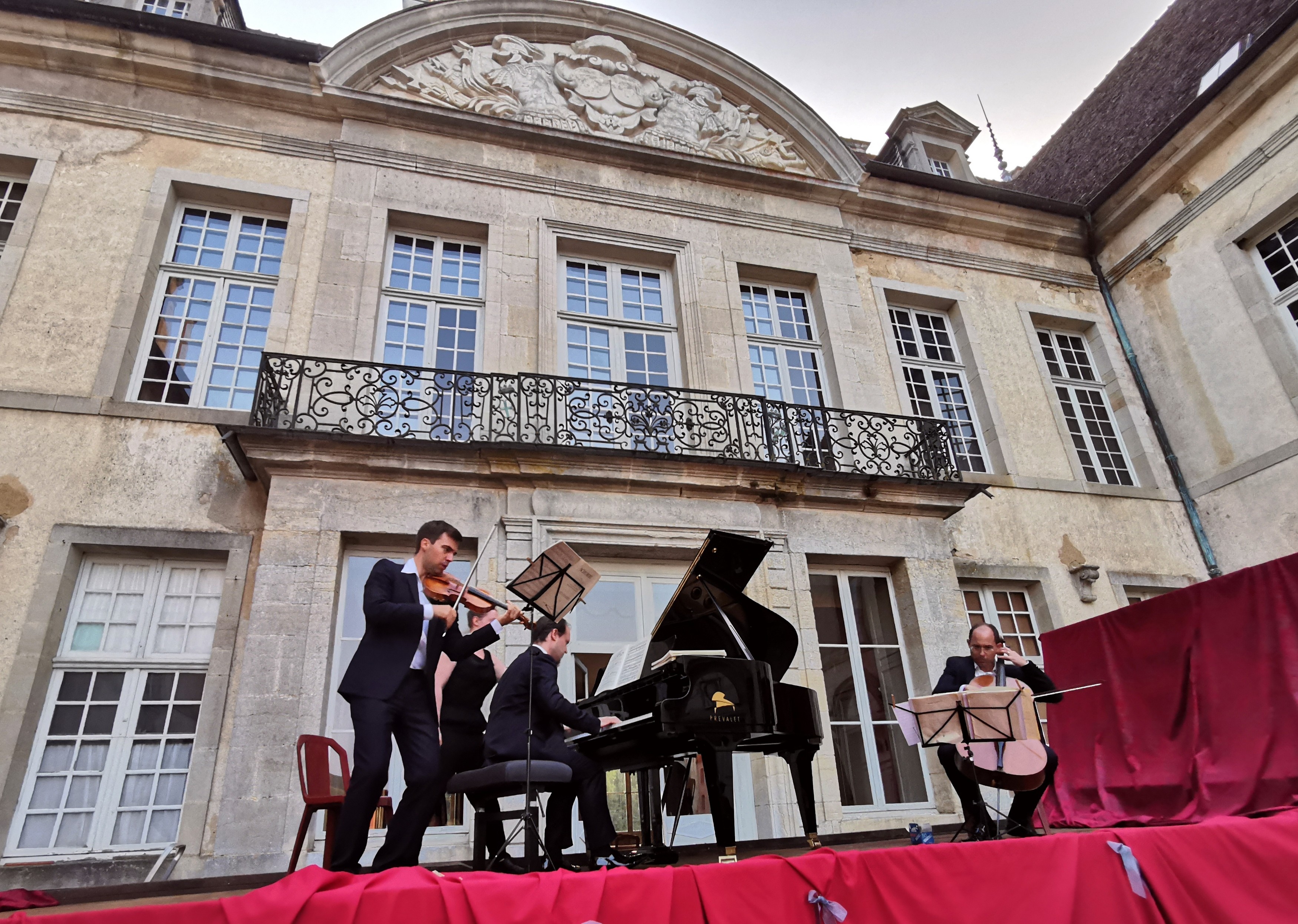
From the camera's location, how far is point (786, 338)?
9570 millimetres

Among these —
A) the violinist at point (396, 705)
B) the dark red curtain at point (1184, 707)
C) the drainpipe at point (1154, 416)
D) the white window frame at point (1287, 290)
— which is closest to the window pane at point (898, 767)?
the dark red curtain at point (1184, 707)

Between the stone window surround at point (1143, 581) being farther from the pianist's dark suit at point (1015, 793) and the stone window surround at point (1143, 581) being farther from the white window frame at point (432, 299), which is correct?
the white window frame at point (432, 299)

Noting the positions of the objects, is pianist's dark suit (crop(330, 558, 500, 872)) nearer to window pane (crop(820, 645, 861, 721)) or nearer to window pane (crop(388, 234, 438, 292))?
window pane (crop(820, 645, 861, 721))

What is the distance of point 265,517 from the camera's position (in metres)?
6.50

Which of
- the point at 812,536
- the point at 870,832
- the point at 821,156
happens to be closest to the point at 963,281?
the point at 821,156

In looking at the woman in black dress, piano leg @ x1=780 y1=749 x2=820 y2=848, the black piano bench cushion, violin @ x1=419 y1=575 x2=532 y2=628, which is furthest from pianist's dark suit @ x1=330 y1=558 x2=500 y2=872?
piano leg @ x1=780 y1=749 x2=820 y2=848

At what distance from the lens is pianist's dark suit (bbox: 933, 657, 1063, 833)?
4.59m

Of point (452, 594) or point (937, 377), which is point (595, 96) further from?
point (452, 594)

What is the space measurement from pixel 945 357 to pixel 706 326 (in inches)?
133

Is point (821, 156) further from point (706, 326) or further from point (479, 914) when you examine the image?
point (479, 914)

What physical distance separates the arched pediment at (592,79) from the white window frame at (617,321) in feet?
4.87

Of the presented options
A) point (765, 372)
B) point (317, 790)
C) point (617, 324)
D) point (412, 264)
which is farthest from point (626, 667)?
point (412, 264)

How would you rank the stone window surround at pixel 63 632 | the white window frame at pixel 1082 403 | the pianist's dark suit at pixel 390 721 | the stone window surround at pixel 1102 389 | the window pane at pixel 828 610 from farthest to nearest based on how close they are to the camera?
the white window frame at pixel 1082 403, the stone window surround at pixel 1102 389, the window pane at pixel 828 610, the stone window surround at pixel 63 632, the pianist's dark suit at pixel 390 721

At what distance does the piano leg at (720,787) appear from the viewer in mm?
3951
